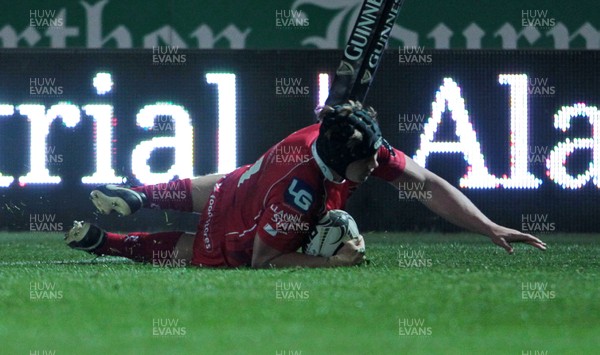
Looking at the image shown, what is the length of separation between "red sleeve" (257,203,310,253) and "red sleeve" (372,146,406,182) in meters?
0.53

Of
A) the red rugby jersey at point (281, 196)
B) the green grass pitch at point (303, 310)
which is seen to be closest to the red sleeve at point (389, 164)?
the red rugby jersey at point (281, 196)

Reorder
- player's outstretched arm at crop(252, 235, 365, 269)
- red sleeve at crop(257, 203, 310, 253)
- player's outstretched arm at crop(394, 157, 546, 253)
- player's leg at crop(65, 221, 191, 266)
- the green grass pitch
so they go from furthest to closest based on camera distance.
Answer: player's leg at crop(65, 221, 191, 266), player's outstretched arm at crop(394, 157, 546, 253), player's outstretched arm at crop(252, 235, 365, 269), red sleeve at crop(257, 203, 310, 253), the green grass pitch

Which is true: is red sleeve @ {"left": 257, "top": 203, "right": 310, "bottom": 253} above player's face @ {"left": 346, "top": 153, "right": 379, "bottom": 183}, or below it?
below

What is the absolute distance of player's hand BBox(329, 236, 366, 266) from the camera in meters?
6.39

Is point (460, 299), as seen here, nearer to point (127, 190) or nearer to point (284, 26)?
point (127, 190)

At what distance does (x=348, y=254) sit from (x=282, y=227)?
0.47 m

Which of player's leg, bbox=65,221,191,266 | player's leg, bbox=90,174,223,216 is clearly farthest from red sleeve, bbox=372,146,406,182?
player's leg, bbox=65,221,191,266

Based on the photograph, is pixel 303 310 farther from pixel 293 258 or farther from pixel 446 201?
pixel 446 201

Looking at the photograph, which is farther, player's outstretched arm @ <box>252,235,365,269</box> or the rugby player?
player's outstretched arm @ <box>252,235,365,269</box>

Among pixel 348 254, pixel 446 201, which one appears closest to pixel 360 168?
pixel 348 254

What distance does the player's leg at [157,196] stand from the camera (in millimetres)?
6832

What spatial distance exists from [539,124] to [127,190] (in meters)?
3.97

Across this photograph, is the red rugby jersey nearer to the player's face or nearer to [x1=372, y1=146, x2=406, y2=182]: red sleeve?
[x1=372, y1=146, x2=406, y2=182]: red sleeve

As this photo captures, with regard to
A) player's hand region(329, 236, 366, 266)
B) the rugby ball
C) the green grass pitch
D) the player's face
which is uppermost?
the player's face
